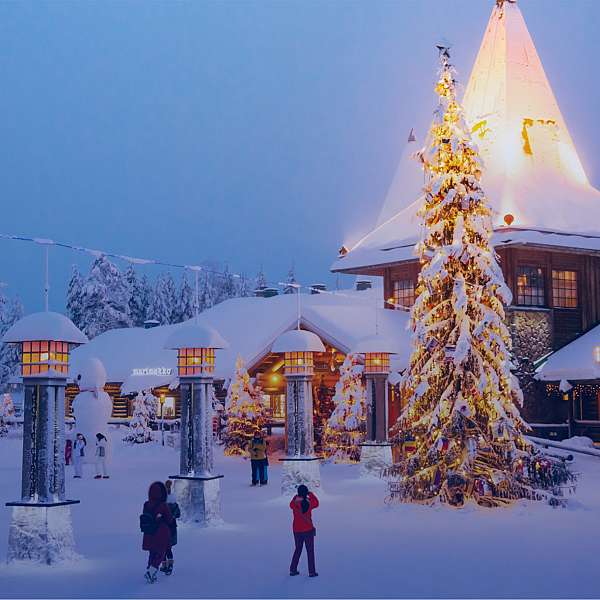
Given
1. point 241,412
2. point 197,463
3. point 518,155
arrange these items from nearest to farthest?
point 197,463, point 241,412, point 518,155

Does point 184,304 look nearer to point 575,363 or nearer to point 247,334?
point 247,334

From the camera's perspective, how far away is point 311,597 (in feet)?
36.6

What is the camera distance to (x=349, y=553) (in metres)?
14.1

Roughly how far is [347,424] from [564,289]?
1024 cm

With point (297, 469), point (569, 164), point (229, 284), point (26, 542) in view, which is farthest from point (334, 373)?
point (229, 284)

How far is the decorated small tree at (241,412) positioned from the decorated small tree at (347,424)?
2.91 meters

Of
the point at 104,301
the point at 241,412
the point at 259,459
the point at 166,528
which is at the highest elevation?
the point at 104,301

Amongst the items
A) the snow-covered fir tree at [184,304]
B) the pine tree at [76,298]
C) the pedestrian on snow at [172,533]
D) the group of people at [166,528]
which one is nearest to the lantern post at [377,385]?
the group of people at [166,528]

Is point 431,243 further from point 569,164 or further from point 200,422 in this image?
point 569,164

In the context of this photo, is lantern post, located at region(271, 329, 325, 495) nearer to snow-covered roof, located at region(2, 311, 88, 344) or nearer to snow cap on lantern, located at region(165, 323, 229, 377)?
snow cap on lantern, located at region(165, 323, 229, 377)

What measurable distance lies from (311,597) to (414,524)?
6.29 metres

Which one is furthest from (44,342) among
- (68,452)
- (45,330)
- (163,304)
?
(163,304)

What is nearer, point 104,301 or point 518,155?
point 518,155

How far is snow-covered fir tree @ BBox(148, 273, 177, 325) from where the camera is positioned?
275 feet
